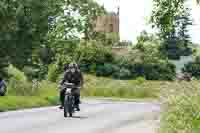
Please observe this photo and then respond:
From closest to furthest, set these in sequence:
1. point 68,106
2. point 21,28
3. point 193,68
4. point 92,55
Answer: point 68,106 < point 21,28 < point 92,55 < point 193,68

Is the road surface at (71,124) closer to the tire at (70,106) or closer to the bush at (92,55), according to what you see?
the tire at (70,106)

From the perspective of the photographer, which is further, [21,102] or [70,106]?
[21,102]

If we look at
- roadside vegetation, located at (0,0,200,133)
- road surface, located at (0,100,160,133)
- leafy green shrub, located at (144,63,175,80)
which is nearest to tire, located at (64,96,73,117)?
road surface, located at (0,100,160,133)

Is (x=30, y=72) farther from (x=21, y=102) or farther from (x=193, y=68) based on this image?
(x=21, y=102)

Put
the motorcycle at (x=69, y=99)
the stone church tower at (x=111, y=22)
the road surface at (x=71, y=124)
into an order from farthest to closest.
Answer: the stone church tower at (x=111, y=22) → the motorcycle at (x=69, y=99) → the road surface at (x=71, y=124)

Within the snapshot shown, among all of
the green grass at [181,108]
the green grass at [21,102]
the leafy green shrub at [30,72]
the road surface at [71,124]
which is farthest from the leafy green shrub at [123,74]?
the green grass at [181,108]

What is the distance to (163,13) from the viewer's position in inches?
627

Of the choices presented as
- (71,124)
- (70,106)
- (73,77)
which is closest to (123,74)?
(73,77)

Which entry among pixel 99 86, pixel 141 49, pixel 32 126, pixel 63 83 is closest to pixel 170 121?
pixel 32 126

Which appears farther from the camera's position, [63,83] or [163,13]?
[63,83]

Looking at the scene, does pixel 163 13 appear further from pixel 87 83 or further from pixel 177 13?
pixel 87 83

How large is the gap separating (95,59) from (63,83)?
45773mm

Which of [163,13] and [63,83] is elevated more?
[163,13]

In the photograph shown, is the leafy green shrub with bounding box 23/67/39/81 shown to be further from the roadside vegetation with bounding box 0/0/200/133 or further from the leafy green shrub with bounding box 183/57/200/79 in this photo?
the leafy green shrub with bounding box 183/57/200/79
